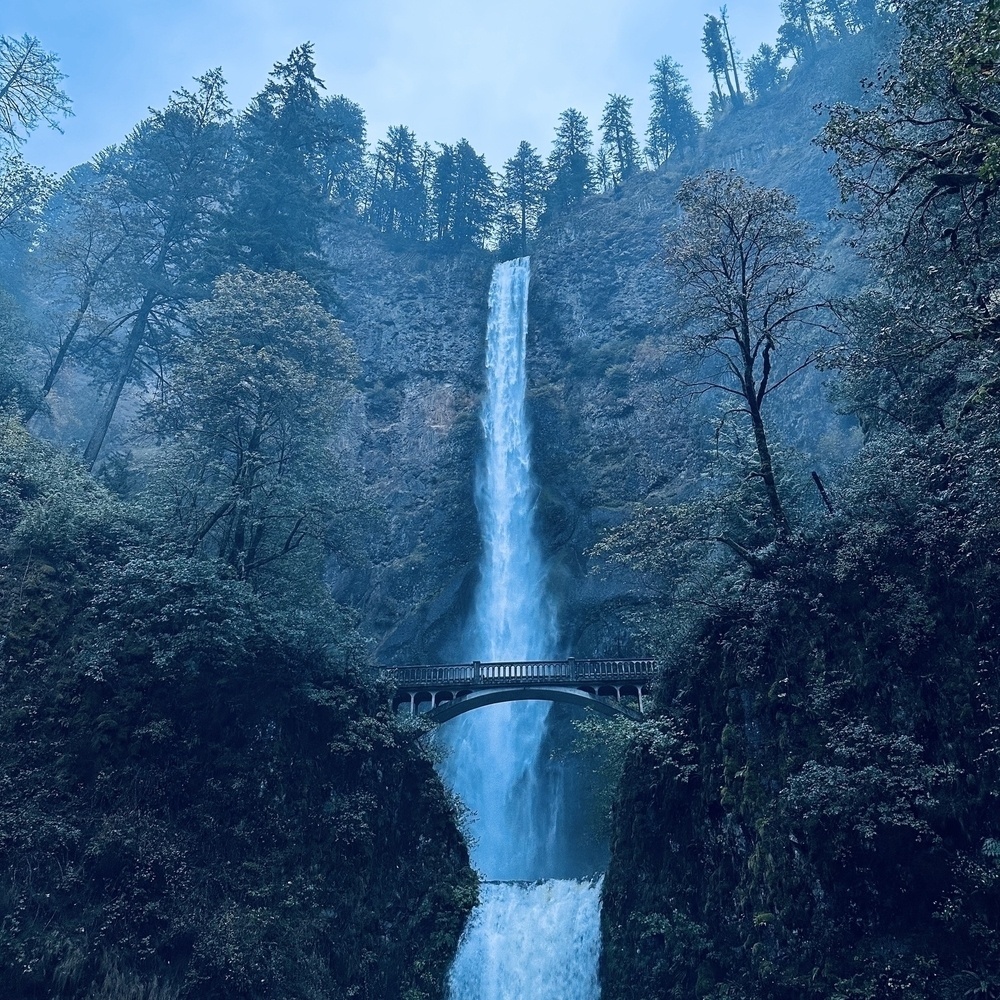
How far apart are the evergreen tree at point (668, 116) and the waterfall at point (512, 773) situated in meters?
29.7

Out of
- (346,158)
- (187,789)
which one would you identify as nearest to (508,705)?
(187,789)

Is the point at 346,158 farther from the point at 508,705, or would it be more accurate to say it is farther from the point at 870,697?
the point at 870,697

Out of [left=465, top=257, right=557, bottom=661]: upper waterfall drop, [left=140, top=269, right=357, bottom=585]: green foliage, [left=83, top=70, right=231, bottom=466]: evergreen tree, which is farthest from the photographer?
[left=465, top=257, right=557, bottom=661]: upper waterfall drop

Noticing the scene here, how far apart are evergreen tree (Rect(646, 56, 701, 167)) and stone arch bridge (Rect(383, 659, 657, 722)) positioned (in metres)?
57.8

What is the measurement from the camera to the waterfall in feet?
61.6

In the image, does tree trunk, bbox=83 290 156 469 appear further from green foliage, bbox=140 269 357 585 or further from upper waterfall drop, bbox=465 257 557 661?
upper waterfall drop, bbox=465 257 557 661

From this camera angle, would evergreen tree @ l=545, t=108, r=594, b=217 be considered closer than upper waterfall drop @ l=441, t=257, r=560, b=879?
No

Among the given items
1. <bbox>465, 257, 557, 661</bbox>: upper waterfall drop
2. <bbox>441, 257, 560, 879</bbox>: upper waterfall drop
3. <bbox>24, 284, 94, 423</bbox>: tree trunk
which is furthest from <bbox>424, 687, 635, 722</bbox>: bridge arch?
<bbox>24, 284, 94, 423</bbox>: tree trunk

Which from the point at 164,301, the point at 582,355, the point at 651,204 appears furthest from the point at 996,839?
the point at 651,204

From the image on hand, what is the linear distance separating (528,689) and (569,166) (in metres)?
51.2

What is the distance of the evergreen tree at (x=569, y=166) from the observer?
2312 inches

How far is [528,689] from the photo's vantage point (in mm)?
25656

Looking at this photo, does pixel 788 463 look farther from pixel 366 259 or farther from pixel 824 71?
pixel 824 71

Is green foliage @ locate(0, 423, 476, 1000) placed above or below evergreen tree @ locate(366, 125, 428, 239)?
below
